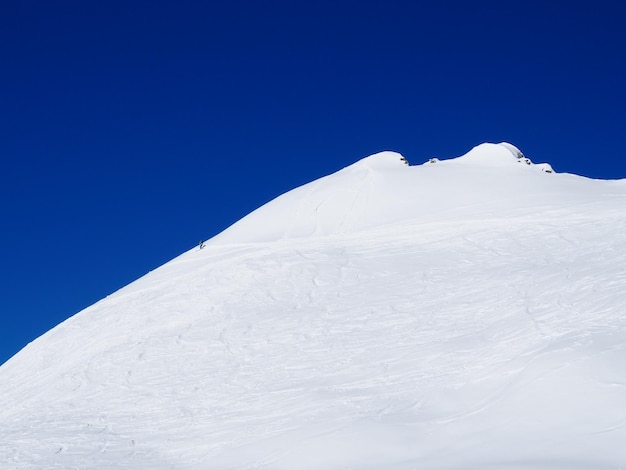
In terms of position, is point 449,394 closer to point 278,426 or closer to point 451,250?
point 278,426

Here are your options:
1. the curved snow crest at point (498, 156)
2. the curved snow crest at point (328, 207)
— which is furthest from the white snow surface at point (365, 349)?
the curved snow crest at point (498, 156)

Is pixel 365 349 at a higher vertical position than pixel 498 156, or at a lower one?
lower

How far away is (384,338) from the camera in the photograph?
1958 cm

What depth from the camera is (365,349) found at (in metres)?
19.1

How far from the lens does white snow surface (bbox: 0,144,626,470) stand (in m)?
13.1

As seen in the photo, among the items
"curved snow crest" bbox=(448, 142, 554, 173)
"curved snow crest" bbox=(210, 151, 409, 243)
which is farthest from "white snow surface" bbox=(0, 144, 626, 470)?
"curved snow crest" bbox=(448, 142, 554, 173)

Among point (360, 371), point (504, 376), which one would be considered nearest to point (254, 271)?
point (360, 371)

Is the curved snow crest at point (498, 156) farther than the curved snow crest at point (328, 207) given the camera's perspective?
Yes

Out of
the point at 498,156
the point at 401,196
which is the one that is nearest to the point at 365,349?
the point at 401,196

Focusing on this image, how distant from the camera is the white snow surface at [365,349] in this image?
43.1 ft

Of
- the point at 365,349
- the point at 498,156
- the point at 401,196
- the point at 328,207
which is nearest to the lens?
the point at 365,349

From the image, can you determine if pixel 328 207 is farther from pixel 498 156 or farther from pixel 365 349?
pixel 365 349

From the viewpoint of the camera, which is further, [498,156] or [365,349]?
[498,156]

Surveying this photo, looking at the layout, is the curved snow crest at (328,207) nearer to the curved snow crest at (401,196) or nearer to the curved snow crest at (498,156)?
the curved snow crest at (401,196)
